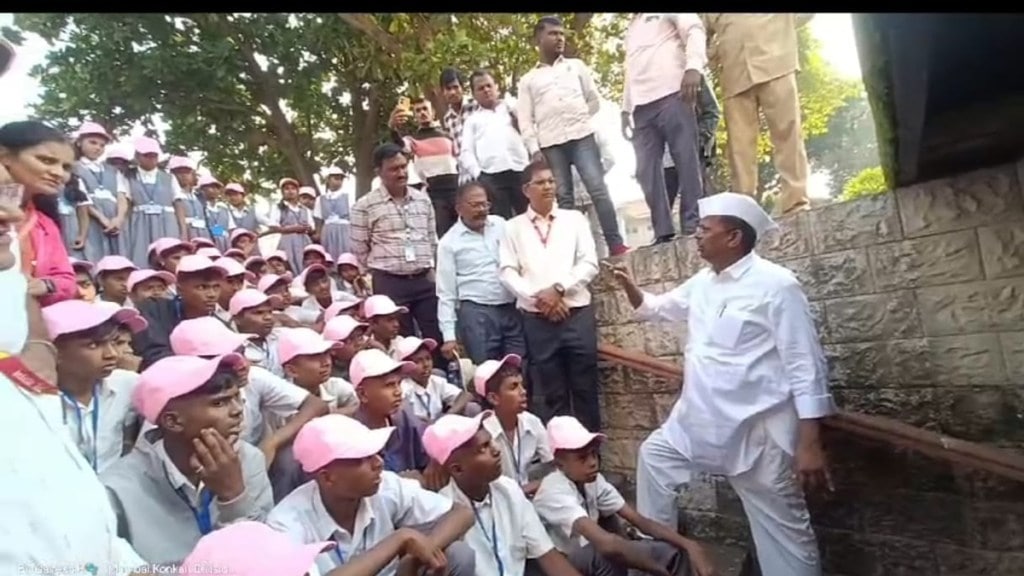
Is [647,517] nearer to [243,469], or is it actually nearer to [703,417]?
[703,417]

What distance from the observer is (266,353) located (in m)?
2.37

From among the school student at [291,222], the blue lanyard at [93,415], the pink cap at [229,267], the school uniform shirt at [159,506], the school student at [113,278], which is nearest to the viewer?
the school uniform shirt at [159,506]

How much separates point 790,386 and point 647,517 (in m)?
0.51

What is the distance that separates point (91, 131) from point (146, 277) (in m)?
0.44

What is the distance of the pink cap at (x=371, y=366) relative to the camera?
215cm

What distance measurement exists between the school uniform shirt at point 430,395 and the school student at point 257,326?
13.7 inches

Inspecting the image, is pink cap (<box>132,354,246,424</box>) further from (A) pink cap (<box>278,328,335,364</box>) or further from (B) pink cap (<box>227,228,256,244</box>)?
(B) pink cap (<box>227,228,256,244</box>)

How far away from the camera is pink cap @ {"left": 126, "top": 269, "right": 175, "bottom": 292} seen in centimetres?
248

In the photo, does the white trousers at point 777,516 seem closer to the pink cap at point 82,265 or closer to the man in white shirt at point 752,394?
the man in white shirt at point 752,394

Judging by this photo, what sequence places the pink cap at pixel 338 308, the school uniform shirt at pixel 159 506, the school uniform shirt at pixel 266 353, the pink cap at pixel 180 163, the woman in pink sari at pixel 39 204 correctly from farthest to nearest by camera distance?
the pink cap at pixel 338 308, the pink cap at pixel 180 163, the school uniform shirt at pixel 266 353, the woman in pink sari at pixel 39 204, the school uniform shirt at pixel 159 506

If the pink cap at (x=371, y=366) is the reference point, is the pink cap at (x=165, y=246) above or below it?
above

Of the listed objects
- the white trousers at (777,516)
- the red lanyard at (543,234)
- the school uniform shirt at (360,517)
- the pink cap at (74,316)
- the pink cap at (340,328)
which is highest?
the red lanyard at (543,234)

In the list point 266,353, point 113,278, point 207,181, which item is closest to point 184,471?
point 266,353

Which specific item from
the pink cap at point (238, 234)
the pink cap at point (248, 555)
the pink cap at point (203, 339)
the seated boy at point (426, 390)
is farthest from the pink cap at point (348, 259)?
the pink cap at point (248, 555)
